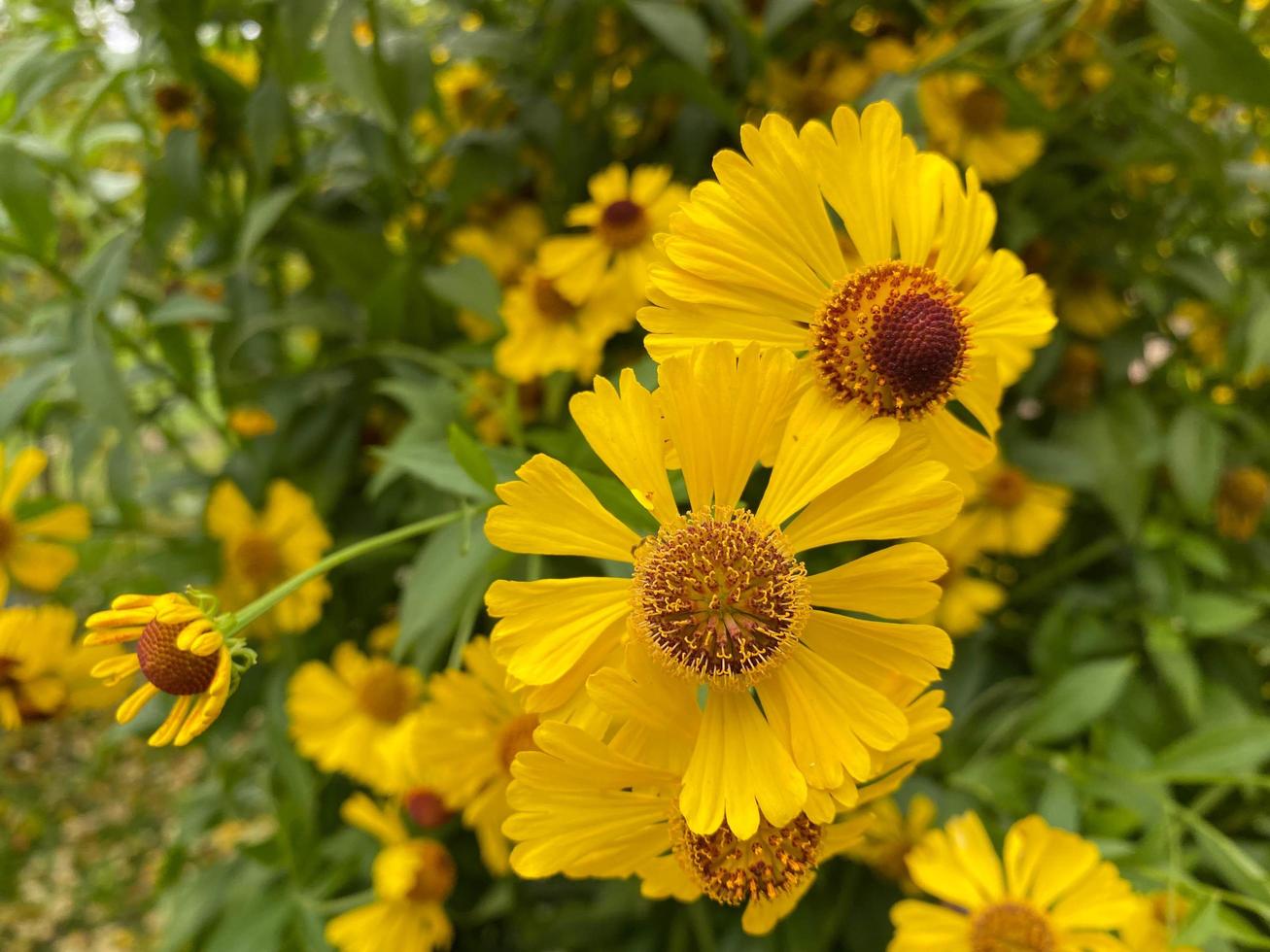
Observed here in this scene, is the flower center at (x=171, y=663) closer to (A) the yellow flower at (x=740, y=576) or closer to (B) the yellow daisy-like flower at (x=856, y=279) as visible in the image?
(A) the yellow flower at (x=740, y=576)

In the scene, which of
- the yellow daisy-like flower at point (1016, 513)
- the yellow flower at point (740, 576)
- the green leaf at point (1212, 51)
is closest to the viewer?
the yellow flower at point (740, 576)

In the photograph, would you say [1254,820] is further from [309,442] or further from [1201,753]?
[309,442]

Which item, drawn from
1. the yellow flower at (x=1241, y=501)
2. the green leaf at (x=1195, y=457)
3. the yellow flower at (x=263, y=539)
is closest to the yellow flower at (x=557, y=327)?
the yellow flower at (x=263, y=539)

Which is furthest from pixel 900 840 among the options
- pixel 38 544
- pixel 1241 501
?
pixel 38 544

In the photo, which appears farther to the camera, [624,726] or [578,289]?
[578,289]

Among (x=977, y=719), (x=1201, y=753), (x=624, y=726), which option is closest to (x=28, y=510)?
(x=624, y=726)

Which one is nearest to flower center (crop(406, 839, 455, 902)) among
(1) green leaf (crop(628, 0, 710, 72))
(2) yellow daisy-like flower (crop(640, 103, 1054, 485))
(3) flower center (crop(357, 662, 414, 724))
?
(3) flower center (crop(357, 662, 414, 724))
